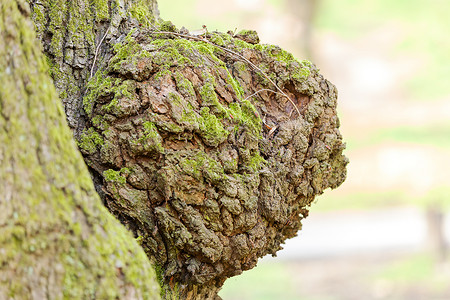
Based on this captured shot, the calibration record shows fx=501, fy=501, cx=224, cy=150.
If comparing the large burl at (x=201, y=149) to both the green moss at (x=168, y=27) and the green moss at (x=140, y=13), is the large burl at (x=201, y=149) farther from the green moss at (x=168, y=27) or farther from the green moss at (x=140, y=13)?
the green moss at (x=140, y=13)

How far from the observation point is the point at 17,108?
845 mm

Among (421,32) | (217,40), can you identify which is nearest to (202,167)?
(217,40)

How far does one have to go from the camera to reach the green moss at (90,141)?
127 centimetres

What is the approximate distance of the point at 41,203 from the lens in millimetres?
837

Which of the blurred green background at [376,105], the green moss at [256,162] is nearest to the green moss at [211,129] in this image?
the green moss at [256,162]

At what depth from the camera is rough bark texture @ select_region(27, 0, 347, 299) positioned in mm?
1247

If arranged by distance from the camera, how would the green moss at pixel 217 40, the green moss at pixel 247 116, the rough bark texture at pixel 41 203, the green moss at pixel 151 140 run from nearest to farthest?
the rough bark texture at pixel 41 203 → the green moss at pixel 151 140 → the green moss at pixel 247 116 → the green moss at pixel 217 40

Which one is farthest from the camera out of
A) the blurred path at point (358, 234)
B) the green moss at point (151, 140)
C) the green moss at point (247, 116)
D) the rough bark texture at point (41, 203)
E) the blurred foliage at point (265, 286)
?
the blurred path at point (358, 234)

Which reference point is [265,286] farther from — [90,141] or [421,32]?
[90,141]

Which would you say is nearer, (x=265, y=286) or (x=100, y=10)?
(x=100, y=10)

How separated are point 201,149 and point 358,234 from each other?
21.3 feet

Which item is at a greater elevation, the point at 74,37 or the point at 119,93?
the point at 74,37

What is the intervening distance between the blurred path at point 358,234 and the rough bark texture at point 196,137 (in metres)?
5.48

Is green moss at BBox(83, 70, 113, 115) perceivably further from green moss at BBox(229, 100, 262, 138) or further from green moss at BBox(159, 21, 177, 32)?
green moss at BBox(229, 100, 262, 138)
